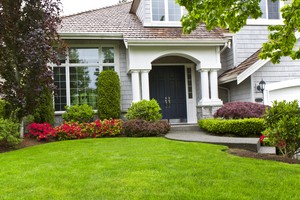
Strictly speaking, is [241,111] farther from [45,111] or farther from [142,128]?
[45,111]

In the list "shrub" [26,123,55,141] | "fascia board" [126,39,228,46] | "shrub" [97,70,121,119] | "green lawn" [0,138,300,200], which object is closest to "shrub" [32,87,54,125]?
"shrub" [26,123,55,141]

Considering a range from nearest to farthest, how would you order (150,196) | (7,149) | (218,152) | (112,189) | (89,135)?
(150,196) < (112,189) < (218,152) < (7,149) < (89,135)

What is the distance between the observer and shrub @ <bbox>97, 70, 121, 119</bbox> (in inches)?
445

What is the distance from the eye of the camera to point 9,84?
8922 millimetres

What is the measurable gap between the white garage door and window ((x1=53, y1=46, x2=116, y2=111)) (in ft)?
20.6

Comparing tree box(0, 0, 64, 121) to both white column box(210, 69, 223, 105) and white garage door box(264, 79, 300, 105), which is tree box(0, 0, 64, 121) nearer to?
white column box(210, 69, 223, 105)

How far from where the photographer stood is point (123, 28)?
12297 mm

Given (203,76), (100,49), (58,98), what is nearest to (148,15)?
(100,49)

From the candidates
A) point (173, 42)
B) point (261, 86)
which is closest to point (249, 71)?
point (261, 86)

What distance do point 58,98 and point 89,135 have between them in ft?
9.00

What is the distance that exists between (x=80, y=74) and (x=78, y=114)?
1.95 metres

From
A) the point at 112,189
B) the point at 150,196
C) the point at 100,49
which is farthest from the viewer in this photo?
the point at 100,49

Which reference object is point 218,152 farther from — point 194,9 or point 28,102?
point 28,102

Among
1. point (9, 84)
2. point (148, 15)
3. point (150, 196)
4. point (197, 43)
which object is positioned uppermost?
point (148, 15)
